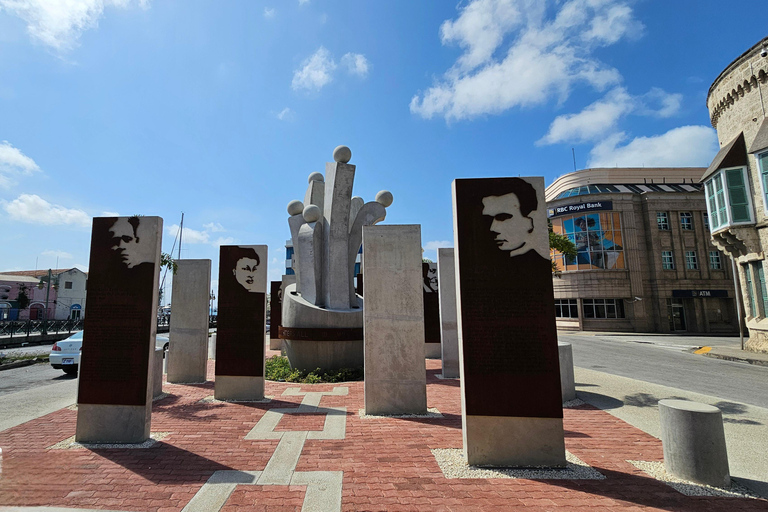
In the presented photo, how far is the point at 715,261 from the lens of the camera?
3241 cm

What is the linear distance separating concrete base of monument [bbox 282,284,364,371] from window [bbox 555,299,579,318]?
91.8 feet

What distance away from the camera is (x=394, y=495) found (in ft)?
13.4

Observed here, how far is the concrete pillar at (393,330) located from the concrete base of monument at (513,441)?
235cm

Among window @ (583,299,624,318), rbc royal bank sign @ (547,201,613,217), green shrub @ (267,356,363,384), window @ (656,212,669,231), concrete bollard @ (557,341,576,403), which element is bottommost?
green shrub @ (267,356,363,384)

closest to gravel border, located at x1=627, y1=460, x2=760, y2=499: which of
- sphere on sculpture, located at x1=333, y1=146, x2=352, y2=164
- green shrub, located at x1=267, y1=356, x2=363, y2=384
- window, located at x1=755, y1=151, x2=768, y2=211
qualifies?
green shrub, located at x1=267, y1=356, x2=363, y2=384

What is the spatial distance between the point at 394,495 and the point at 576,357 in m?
14.2

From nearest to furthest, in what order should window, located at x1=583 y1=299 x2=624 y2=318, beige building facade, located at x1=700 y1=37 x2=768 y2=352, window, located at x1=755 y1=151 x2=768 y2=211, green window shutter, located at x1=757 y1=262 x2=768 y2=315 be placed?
window, located at x1=755 y1=151 x2=768 y2=211 < beige building facade, located at x1=700 y1=37 x2=768 y2=352 < green window shutter, located at x1=757 y1=262 x2=768 y2=315 < window, located at x1=583 y1=299 x2=624 y2=318

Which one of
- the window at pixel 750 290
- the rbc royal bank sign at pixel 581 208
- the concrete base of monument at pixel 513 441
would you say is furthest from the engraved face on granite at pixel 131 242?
the rbc royal bank sign at pixel 581 208

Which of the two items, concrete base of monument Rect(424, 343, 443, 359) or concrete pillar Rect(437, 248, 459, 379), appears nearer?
concrete pillar Rect(437, 248, 459, 379)

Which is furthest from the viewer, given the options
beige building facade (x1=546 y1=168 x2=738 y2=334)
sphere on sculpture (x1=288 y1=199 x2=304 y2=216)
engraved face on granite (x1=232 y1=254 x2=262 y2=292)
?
beige building facade (x1=546 y1=168 x2=738 y2=334)

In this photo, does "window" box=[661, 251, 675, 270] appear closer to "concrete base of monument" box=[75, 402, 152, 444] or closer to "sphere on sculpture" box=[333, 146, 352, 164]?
"sphere on sculpture" box=[333, 146, 352, 164]

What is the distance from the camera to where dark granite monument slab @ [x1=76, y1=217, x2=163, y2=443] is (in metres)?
5.83

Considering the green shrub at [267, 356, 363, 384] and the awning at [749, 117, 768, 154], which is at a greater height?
the awning at [749, 117, 768, 154]

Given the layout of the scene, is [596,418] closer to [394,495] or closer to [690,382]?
[394,495]
